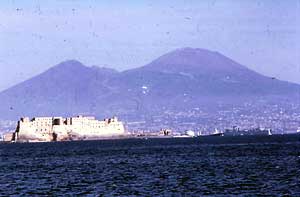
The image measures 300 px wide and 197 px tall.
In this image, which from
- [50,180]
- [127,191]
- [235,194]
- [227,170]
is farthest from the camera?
[227,170]

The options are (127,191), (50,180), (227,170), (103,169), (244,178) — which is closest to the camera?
(127,191)

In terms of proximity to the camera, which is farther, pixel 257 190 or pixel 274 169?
pixel 274 169

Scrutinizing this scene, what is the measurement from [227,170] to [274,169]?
366cm

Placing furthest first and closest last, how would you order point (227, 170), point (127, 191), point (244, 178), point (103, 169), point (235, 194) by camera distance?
point (103, 169) → point (227, 170) → point (244, 178) → point (127, 191) → point (235, 194)

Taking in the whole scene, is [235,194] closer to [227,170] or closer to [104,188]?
[104,188]

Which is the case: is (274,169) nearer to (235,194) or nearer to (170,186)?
(170,186)

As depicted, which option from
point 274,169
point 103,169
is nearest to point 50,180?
point 103,169

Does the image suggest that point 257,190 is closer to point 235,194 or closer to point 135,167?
point 235,194

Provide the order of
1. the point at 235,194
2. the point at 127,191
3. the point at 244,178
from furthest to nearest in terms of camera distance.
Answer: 1. the point at 244,178
2. the point at 127,191
3. the point at 235,194

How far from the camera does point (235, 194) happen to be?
44281mm

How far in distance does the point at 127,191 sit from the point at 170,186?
3.35 meters

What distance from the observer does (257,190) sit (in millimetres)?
46062

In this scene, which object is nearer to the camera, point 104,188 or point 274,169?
point 104,188

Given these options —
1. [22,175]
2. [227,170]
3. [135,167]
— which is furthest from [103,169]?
[227,170]
